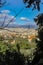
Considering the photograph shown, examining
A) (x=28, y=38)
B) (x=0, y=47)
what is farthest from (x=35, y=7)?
(x=28, y=38)

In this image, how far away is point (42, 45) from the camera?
10992mm

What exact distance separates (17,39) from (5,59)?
8873mm

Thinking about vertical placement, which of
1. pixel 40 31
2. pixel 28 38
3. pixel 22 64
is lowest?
pixel 28 38

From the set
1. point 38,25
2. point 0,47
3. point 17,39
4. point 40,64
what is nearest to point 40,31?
point 38,25

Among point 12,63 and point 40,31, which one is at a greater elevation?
point 40,31

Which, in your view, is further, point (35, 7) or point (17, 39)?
point (17, 39)

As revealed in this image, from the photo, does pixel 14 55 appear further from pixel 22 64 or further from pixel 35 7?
pixel 35 7

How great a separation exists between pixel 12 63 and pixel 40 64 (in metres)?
1.02

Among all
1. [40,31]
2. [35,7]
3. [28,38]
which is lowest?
[28,38]

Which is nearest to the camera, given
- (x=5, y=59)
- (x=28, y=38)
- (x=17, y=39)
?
(x=5, y=59)

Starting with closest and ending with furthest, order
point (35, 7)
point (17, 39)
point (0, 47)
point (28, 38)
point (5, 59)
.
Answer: point (35, 7) → point (5, 59) → point (0, 47) → point (17, 39) → point (28, 38)

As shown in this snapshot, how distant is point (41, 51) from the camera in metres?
11.0

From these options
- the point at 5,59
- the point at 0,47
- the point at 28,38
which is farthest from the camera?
the point at 28,38

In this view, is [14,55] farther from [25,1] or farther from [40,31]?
[25,1]
